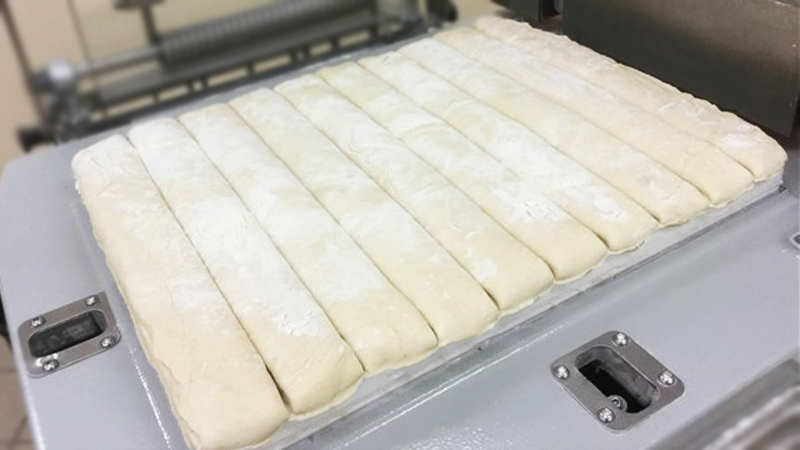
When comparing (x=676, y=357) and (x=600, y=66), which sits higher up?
(x=600, y=66)

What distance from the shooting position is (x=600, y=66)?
132 cm

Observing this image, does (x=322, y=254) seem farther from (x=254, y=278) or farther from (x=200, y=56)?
(x=200, y=56)

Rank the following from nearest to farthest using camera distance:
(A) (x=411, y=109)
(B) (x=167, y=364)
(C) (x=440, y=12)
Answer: (B) (x=167, y=364) → (A) (x=411, y=109) → (C) (x=440, y=12)

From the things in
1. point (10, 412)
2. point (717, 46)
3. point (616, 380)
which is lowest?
point (10, 412)

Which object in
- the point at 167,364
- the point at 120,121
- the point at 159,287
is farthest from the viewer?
the point at 120,121

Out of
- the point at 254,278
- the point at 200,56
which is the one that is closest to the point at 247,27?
the point at 200,56

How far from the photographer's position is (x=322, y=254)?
0.95 metres

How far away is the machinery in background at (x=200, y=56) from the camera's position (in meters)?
1.88

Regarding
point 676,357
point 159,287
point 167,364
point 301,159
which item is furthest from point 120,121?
point 676,357

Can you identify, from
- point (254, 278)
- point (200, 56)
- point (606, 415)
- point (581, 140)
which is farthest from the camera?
point (200, 56)

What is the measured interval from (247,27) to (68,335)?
4.22 feet

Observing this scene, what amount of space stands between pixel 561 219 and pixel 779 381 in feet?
1.10

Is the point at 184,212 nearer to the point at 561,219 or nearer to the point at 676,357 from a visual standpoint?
the point at 561,219

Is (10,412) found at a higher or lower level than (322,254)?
lower
